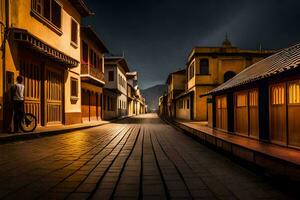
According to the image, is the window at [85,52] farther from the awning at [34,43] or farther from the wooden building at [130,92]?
the wooden building at [130,92]

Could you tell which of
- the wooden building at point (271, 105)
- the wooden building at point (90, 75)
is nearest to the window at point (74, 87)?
the wooden building at point (90, 75)

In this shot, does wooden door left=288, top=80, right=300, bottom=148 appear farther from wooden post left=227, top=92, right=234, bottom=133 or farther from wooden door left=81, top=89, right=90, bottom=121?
wooden door left=81, top=89, right=90, bottom=121

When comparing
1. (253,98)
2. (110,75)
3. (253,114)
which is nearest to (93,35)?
(110,75)

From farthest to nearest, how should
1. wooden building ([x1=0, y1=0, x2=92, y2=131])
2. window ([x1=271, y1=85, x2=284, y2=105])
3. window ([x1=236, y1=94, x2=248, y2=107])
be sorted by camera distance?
window ([x1=236, y1=94, x2=248, y2=107]), wooden building ([x1=0, y1=0, x2=92, y2=131]), window ([x1=271, y1=85, x2=284, y2=105])

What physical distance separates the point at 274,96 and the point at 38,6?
11.1 meters

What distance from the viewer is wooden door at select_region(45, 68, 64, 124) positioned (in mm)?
14164

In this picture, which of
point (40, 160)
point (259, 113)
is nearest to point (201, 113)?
point (259, 113)

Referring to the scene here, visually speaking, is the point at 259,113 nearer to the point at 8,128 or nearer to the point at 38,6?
the point at 8,128

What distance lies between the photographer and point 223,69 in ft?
92.5

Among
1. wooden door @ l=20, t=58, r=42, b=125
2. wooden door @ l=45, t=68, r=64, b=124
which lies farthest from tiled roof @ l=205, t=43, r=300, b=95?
wooden door @ l=45, t=68, r=64, b=124

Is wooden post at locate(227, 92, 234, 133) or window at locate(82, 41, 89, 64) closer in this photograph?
wooden post at locate(227, 92, 234, 133)

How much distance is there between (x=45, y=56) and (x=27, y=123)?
4.14 m

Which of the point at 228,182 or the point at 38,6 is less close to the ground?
the point at 38,6

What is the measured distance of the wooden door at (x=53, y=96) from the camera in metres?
14.2
